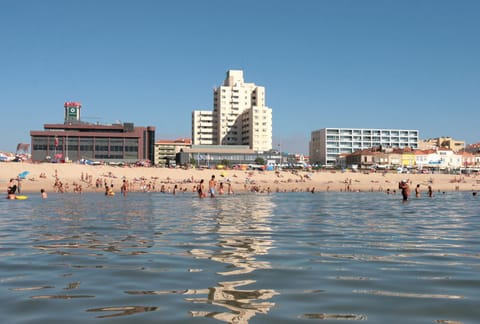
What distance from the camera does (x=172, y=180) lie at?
6669 centimetres

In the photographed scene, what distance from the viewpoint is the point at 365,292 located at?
20.9 feet

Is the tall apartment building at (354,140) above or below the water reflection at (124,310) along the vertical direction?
above

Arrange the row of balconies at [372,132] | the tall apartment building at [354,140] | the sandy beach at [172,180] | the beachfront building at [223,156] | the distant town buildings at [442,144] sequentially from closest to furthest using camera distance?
the sandy beach at [172,180] → the beachfront building at [223,156] → the tall apartment building at [354,140] → the row of balconies at [372,132] → the distant town buildings at [442,144]

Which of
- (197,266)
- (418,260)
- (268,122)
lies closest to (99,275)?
(197,266)

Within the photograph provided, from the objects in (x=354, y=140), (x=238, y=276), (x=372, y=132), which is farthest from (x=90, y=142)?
(x=238, y=276)

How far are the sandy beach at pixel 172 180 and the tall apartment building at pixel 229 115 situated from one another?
72877 millimetres

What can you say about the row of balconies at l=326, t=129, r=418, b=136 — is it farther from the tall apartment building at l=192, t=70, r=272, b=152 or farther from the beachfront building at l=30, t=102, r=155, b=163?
the beachfront building at l=30, t=102, r=155, b=163

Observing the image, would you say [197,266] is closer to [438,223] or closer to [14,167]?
[438,223]

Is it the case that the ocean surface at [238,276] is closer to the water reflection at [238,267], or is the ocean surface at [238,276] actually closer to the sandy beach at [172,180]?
the water reflection at [238,267]

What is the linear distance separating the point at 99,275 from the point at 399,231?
9.45 meters

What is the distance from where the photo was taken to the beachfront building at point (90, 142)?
11694cm

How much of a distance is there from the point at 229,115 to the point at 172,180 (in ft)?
299

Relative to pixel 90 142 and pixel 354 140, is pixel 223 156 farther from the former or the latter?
pixel 354 140

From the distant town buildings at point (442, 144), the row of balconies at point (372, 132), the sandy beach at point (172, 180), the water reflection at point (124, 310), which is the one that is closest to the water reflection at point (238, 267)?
the water reflection at point (124, 310)
